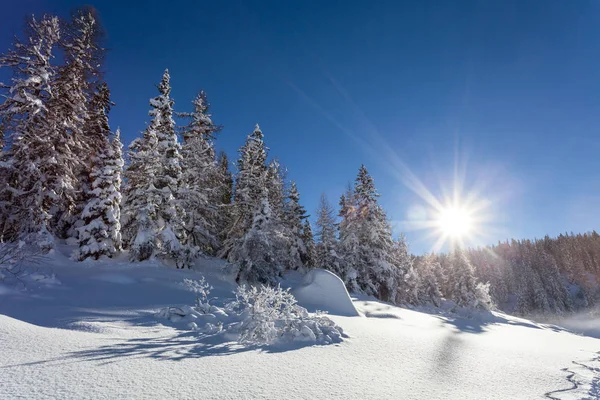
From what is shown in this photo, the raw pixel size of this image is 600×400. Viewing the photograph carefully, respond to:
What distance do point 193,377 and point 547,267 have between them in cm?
10924

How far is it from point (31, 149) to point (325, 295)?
1562 cm

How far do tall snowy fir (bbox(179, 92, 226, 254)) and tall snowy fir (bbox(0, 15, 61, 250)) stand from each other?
22.1 ft

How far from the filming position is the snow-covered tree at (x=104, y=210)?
1636 cm

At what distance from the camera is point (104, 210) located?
17.1 metres

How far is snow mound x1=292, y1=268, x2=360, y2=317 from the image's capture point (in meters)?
11.2

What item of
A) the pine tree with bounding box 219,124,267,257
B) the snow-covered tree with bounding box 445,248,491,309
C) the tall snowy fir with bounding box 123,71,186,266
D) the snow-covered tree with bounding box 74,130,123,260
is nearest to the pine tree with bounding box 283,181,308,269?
the pine tree with bounding box 219,124,267,257

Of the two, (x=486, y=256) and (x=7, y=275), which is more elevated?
(x=486, y=256)

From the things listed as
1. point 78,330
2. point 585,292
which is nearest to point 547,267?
point 585,292

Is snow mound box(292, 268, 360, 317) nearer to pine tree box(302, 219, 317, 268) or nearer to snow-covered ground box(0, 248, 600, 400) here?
snow-covered ground box(0, 248, 600, 400)

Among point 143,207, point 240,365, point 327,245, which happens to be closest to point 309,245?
point 327,245

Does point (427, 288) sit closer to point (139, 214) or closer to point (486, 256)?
point (139, 214)

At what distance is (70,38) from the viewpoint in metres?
18.2

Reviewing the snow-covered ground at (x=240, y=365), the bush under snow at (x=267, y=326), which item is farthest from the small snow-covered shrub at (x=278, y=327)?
the snow-covered ground at (x=240, y=365)

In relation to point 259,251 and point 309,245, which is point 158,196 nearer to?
point 259,251
